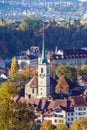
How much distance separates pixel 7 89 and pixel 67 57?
40.1m

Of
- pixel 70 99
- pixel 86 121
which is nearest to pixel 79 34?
pixel 70 99

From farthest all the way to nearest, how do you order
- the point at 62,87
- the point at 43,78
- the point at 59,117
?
the point at 62,87 → the point at 43,78 → the point at 59,117

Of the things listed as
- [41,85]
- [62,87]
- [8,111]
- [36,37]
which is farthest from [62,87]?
[36,37]

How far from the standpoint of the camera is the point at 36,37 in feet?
213

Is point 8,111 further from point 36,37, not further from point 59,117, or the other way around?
point 36,37

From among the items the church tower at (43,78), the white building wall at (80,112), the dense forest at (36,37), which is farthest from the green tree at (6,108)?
the dense forest at (36,37)

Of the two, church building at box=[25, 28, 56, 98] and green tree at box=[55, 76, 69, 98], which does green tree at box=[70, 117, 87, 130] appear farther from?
green tree at box=[55, 76, 69, 98]

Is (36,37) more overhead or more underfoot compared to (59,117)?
more underfoot

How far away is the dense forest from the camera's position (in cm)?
6049

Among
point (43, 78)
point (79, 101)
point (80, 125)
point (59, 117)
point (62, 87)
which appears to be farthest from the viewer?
point (62, 87)

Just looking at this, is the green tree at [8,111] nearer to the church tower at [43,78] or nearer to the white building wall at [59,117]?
the white building wall at [59,117]

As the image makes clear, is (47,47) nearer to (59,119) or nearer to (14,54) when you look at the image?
(14,54)

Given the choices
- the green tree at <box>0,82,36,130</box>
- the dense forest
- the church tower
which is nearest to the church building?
the church tower

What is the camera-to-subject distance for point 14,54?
5903cm
